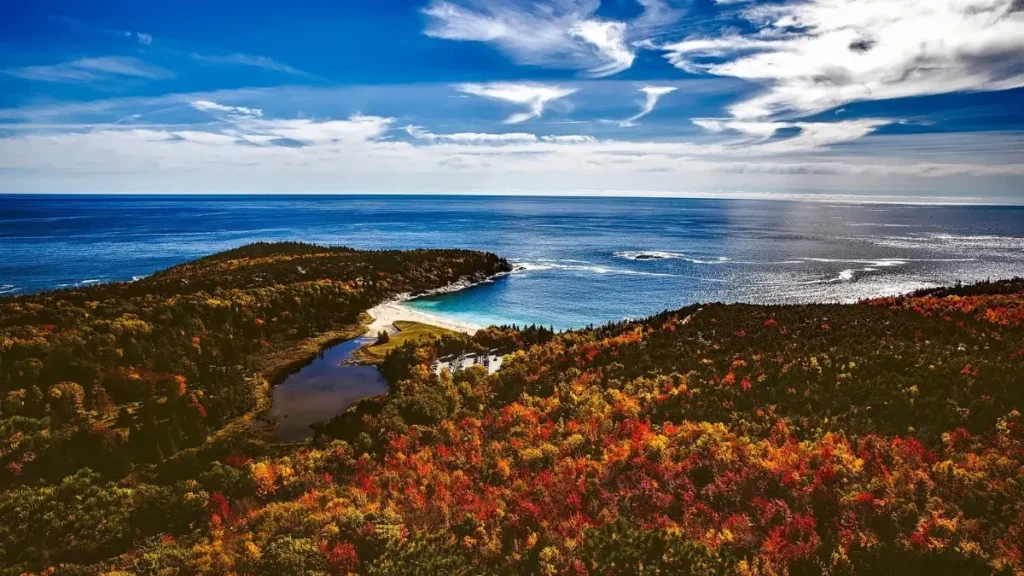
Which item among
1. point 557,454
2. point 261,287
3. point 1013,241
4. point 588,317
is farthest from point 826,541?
point 1013,241

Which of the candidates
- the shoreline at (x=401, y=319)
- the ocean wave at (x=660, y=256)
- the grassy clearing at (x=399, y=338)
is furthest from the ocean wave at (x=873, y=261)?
the grassy clearing at (x=399, y=338)

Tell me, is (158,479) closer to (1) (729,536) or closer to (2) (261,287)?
(1) (729,536)

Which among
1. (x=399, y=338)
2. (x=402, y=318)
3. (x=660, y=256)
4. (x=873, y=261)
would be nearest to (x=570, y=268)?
(x=660, y=256)

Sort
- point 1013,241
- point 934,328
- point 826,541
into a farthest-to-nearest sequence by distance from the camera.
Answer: point 1013,241 → point 934,328 → point 826,541

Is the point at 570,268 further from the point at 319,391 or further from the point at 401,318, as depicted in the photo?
the point at 319,391

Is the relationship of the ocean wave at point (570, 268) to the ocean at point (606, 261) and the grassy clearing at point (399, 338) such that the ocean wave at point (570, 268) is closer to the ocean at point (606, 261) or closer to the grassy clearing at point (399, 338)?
the ocean at point (606, 261)
